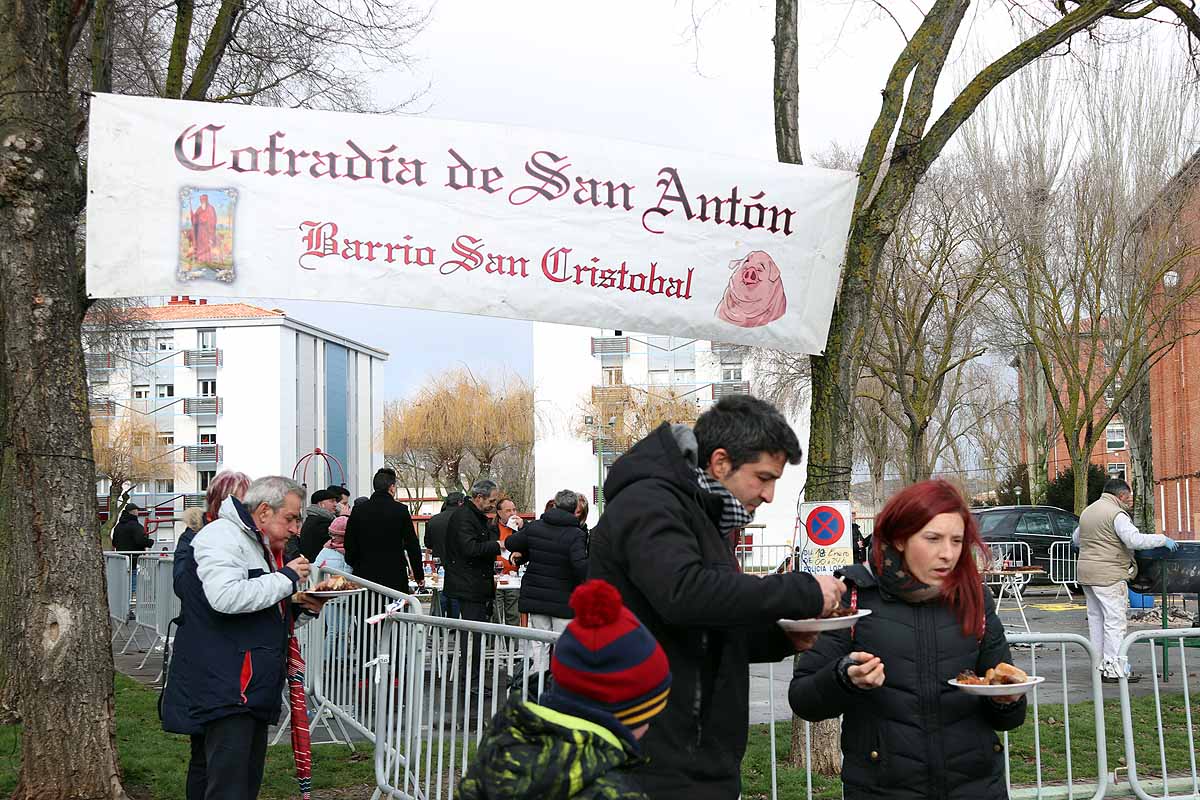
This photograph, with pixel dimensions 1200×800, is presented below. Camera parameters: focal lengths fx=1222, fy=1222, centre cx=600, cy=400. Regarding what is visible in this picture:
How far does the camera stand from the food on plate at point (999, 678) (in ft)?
10.9

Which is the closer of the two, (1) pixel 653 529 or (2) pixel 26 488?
(1) pixel 653 529

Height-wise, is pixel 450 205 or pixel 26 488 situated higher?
pixel 450 205

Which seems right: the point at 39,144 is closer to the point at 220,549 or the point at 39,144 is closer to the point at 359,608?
the point at 220,549

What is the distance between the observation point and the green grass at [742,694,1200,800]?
7434mm

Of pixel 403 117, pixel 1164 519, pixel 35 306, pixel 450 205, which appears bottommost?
pixel 1164 519

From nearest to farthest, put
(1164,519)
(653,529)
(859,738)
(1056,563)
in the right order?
(653,529) → (859,738) → (1056,563) → (1164,519)

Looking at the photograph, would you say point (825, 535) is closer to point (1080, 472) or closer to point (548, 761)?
point (548, 761)

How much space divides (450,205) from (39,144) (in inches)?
83.0

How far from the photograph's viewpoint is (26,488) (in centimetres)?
634

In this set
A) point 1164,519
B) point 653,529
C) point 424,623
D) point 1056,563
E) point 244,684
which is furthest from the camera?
point 1164,519

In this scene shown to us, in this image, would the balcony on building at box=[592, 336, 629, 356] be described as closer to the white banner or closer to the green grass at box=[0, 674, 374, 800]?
the green grass at box=[0, 674, 374, 800]

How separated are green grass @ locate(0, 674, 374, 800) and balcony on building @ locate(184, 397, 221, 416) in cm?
7386

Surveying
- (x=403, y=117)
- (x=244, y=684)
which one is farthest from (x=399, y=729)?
(x=403, y=117)

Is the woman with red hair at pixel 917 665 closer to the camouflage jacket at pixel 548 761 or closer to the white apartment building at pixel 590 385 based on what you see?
the camouflage jacket at pixel 548 761
